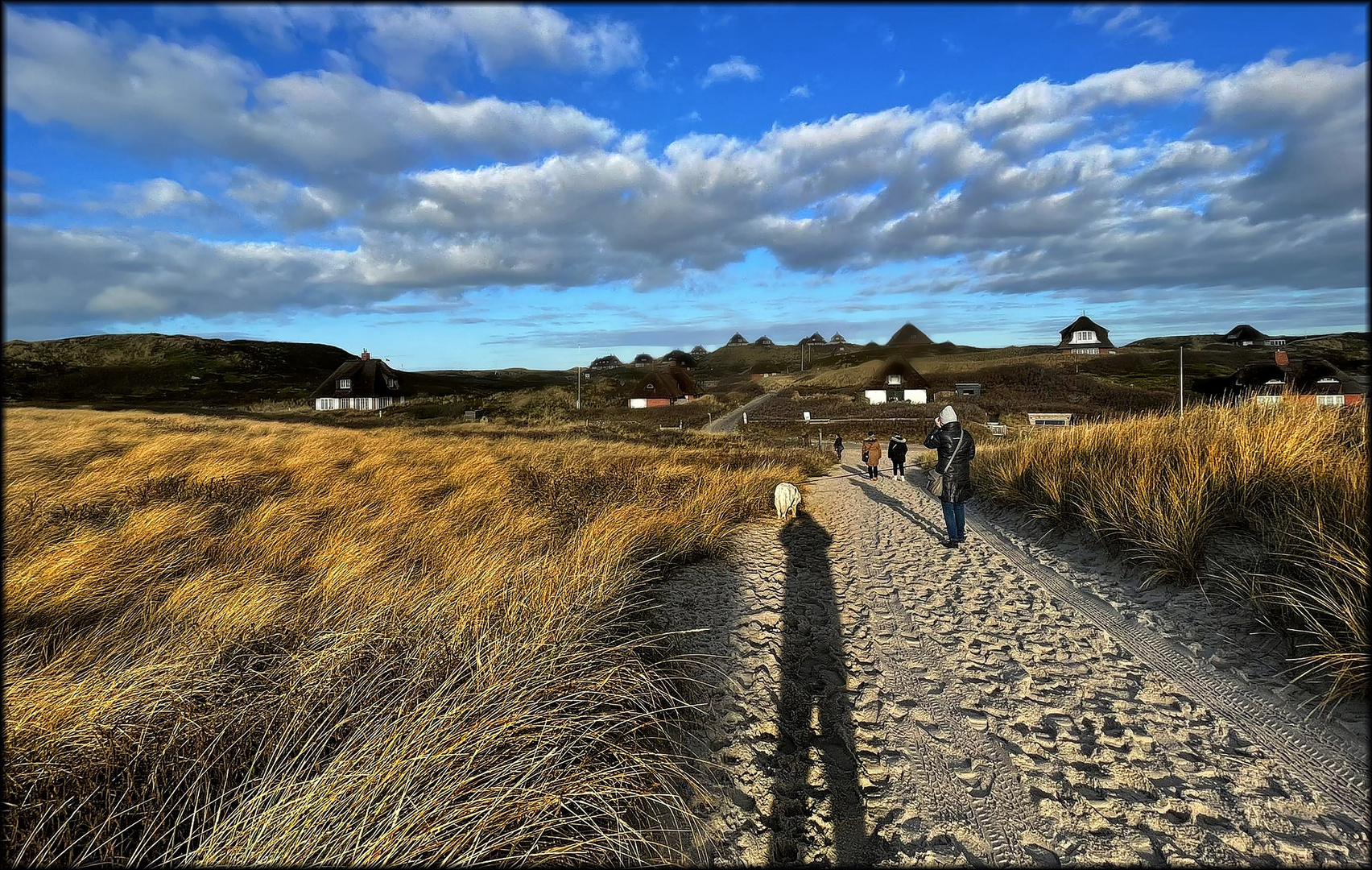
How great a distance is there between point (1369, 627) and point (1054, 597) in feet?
8.56

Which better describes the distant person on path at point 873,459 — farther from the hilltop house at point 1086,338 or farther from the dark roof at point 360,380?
the hilltop house at point 1086,338

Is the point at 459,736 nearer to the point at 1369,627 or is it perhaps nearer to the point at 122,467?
the point at 1369,627

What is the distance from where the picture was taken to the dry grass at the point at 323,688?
8.12ft

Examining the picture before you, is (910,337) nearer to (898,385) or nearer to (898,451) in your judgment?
(898,385)

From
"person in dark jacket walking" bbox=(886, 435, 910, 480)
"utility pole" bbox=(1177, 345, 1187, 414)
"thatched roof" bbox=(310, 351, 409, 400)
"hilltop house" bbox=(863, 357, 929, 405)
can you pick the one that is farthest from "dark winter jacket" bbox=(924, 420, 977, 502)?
"thatched roof" bbox=(310, 351, 409, 400)

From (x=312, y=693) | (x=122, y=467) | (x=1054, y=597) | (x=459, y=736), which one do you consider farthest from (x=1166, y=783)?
(x=122, y=467)

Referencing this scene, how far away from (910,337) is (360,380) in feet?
257

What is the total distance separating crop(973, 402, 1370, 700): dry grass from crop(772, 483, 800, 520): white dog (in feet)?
13.1

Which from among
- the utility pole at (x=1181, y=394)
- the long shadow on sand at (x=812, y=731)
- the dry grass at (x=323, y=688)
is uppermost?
the utility pole at (x=1181, y=394)

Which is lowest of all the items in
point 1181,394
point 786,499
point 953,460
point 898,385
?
point 786,499

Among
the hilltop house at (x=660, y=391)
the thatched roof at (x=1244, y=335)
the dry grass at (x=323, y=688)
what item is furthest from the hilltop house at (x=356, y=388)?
the thatched roof at (x=1244, y=335)

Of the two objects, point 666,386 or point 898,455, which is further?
point 666,386

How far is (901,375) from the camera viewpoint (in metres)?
60.6

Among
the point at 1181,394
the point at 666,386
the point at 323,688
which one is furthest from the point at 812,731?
the point at 666,386
